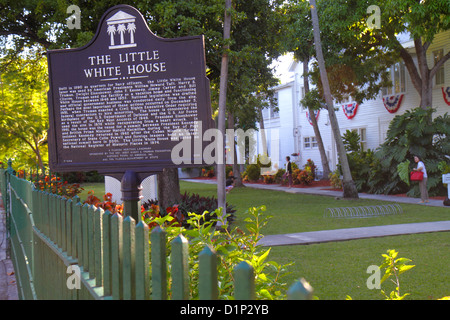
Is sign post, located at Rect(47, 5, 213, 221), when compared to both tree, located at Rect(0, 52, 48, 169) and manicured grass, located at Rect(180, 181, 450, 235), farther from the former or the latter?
tree, located at Rect(0, 52, 48, 169)

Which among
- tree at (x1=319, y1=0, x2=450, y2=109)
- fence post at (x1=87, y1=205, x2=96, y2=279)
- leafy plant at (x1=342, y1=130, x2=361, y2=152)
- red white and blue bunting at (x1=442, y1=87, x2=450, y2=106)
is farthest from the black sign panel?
leafy plant at (x1=342, y1=130, x2=361, y2=152)

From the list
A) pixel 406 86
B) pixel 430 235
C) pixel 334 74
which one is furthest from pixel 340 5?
pixel 430 235

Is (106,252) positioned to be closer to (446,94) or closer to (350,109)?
(446,94)

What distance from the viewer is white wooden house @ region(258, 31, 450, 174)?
26.1 m

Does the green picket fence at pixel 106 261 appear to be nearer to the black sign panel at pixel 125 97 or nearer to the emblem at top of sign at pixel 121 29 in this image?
the black sign panel at pixel 125 97

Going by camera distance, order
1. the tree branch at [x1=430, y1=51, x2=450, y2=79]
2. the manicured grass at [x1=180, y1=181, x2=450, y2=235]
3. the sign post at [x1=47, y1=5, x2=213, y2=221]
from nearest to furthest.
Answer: the sign post at [x1=47, y1=5, x2=213, y2=221] → the manicured grass at [x1=180, y1=181, x2=450, y2=235] → the tree branch at [x1=430, y1=51, x2=450, y2=79]

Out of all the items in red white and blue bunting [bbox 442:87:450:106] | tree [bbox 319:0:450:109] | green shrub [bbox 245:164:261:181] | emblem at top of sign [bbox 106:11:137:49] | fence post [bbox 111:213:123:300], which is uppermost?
tree [bbox 319:0:450:109]

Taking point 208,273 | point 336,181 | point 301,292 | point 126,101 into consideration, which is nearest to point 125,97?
point 126,101

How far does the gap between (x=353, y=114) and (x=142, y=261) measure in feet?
104

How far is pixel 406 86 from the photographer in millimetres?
27922

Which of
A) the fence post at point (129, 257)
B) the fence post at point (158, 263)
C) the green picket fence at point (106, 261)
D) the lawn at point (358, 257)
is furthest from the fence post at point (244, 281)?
the lawn at point (358, 257)

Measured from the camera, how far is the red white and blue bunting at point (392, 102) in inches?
1116
